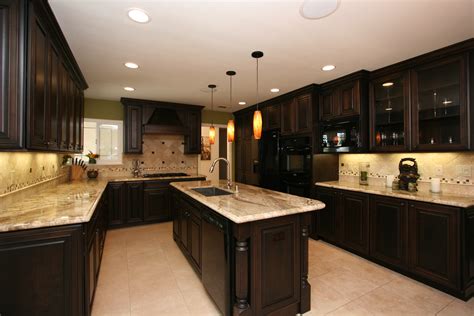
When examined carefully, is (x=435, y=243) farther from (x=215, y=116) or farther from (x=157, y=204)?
(x=215, y=116)

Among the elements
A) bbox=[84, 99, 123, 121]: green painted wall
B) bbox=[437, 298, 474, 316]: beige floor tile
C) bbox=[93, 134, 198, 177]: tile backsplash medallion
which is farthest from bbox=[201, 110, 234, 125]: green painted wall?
bbox=[437, 298, 474, 316]: beige floor tile

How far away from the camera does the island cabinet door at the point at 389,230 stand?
2553mm

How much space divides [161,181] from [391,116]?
13.0ft

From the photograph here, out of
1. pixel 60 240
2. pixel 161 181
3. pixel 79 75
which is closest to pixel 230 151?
pixel 161 181

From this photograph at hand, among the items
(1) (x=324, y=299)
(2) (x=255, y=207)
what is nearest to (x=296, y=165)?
(1) (x=324, y=299)

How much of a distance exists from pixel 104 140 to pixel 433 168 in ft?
18.0

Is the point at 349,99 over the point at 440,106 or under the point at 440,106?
over

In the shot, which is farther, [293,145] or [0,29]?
[293,145]

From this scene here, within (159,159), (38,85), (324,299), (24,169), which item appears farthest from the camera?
(159,159)

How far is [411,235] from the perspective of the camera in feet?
8.13

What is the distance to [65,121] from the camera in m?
2.57

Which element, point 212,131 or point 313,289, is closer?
point 313,289

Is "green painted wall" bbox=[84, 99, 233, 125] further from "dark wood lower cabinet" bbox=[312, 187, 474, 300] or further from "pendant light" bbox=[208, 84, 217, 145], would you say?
"dark wood lower cabinet" bbox=[312, 187, 474, 300]

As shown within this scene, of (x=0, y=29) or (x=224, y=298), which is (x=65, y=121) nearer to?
(x=0, y=29)
